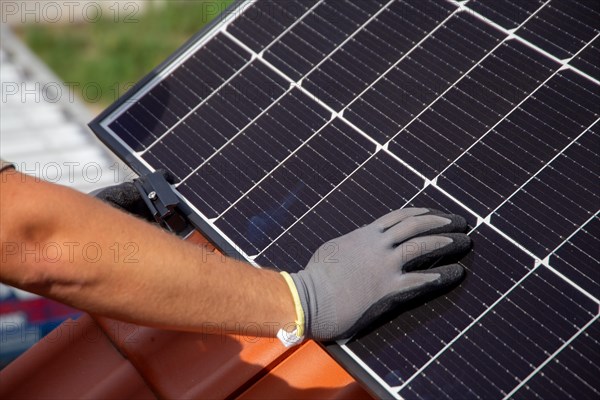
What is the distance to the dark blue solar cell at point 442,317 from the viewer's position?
11.0 ft

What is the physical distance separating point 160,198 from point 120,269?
3.62 feet

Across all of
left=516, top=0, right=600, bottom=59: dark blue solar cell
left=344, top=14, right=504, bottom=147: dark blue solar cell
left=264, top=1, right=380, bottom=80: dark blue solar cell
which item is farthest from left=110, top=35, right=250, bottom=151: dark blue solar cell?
left=516, top=0, right=600, bottom=59: dark blue solar cell

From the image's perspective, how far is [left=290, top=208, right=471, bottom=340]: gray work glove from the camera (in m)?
3.37

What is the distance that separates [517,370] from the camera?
320 cm

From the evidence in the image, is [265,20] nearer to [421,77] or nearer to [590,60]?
[421,77]

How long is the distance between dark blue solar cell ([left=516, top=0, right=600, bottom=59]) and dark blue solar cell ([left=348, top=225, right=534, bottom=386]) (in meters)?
1.15

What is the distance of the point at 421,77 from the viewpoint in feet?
13.5

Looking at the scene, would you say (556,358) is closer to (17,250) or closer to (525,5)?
(525,5)

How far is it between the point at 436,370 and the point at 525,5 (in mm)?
2114

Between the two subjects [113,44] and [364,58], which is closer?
[364,58]

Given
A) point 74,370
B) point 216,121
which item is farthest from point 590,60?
point 74,370

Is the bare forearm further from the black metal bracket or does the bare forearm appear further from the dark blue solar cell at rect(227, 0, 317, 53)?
the dark blue solar cell at rect(227, 0, 317, 53)

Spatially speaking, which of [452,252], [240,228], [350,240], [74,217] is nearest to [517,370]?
[452,252]

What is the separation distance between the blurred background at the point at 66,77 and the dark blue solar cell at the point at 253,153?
3414 mm
